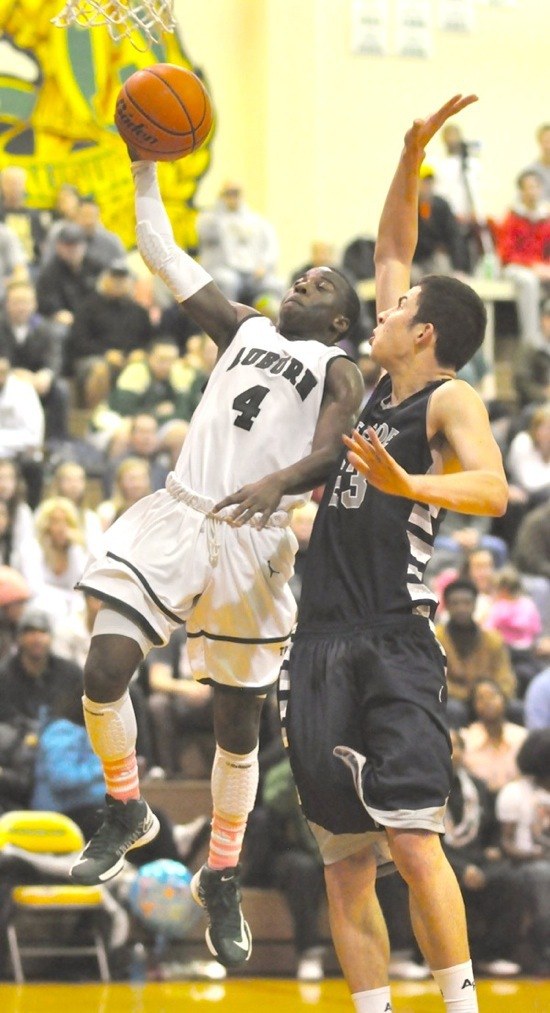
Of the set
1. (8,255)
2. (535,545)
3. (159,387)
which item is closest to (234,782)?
(535,545)

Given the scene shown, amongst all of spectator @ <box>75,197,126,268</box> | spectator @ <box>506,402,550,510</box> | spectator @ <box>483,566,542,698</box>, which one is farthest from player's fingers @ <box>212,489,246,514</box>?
spectator @ <box>75,197,126,268</box>

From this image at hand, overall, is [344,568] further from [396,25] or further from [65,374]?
[396,25]

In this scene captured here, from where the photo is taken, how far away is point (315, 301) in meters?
5.75

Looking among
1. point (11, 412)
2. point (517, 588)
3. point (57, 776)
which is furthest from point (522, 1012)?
point (11, 412)

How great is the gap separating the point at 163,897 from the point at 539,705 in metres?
2.33

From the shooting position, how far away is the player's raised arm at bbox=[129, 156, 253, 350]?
5.68 metres

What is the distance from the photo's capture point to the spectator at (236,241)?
15.3m

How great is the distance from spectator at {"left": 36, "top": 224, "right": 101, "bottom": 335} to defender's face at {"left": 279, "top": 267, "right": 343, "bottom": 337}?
7980 mm

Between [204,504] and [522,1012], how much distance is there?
304 cm

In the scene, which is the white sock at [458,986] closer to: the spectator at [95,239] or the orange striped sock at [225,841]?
the orange striped sock at [225,841]

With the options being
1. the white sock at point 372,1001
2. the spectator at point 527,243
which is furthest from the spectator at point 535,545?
the white sock at point 372,1001

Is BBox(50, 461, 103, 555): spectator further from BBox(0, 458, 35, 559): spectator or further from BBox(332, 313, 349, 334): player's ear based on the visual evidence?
BBox(332, 313, 349, 334): player's ear

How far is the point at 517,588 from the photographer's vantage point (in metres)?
11.1

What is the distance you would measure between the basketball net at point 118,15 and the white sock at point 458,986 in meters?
2.92
